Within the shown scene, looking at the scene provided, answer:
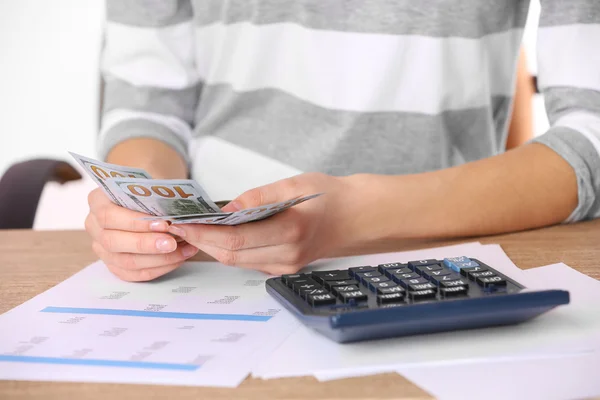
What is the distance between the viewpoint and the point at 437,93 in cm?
91

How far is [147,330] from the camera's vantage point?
0.48 meters

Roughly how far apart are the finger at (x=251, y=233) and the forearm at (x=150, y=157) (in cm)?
26

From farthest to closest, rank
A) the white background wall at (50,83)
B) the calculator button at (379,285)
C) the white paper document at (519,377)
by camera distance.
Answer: the white background wall at (50,83), the calculator button at (379,285), the white paper document at (519,377)

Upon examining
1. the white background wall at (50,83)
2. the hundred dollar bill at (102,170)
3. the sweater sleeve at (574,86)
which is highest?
the sweater sleeve at (574,86)

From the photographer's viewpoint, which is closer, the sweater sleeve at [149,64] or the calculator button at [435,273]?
the calculator button at [435,273]

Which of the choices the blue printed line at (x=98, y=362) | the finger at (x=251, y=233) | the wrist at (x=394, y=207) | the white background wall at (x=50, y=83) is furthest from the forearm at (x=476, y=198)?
the white background wall at (x=50, y=83)

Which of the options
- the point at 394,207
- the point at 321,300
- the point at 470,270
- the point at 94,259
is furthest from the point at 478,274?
the point at 94,259

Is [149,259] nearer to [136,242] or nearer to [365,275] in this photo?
[136,242]

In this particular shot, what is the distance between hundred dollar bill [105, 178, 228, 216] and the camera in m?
0.51

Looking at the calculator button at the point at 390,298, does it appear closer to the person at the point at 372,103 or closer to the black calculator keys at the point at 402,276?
the black calculator keys at the point at 402,276

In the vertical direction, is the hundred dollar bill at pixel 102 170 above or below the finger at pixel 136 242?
above

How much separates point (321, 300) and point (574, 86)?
0.53 m

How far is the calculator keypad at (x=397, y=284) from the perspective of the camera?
0.44 meters

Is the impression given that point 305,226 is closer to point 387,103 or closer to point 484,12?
point 387,103
